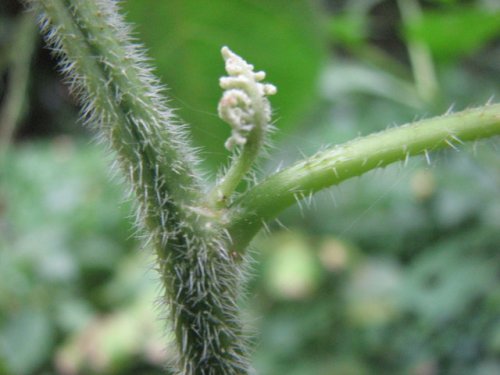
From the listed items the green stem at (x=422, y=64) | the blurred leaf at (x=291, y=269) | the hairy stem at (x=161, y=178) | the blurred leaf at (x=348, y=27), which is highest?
the green stem at (x=422, y=64)

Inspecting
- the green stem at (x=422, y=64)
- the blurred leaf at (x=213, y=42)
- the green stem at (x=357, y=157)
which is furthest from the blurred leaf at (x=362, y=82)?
the green stem at (x=357, y=157)

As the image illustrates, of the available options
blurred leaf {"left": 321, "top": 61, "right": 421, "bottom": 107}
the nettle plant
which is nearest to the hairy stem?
the nettle plant

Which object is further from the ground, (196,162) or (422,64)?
(422,64)

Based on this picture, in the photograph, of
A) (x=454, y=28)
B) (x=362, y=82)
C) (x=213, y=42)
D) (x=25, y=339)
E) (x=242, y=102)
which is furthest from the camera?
(x=362, y=82)

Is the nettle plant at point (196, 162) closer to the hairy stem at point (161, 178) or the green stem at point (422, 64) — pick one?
the hairy stem at point (161, 178)

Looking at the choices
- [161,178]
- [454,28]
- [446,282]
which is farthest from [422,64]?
[161,178]

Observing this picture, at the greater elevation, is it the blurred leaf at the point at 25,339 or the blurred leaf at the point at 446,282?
the blurred leaf at the point at 446,282

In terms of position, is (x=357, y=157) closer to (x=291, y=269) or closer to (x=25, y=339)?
(x=291, y=269)
